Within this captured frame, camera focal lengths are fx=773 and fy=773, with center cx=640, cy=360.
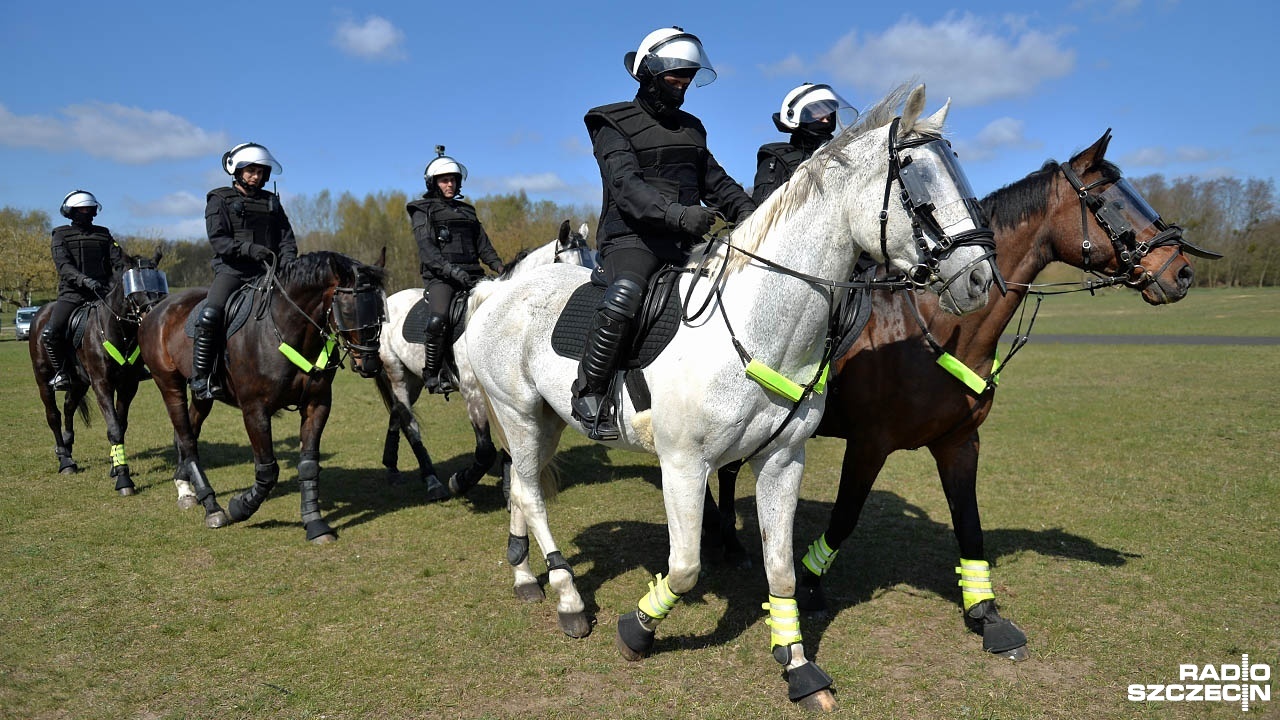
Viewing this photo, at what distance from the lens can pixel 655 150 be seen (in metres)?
4.51

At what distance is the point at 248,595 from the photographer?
19.6ft

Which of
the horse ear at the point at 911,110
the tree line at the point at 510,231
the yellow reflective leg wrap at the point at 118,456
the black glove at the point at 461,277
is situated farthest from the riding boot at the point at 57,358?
the tree line at the point at 510,231

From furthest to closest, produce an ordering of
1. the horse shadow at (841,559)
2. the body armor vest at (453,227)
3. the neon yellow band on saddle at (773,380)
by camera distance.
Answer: the body armor vest at (453,227), the horse shadow at (841,559), the neon yellow band on saddle at (773,380)

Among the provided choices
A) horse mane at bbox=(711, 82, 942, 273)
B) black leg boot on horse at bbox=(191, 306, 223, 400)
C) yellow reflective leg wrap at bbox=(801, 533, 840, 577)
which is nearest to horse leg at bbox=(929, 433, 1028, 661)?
yellow reflective leg wrap at bbox=(801, 533, 840, 577)

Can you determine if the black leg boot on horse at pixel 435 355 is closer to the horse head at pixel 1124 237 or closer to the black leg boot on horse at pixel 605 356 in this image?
the black leg boot on horse at pixel 605 356

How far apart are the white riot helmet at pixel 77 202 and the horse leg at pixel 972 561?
432 inches

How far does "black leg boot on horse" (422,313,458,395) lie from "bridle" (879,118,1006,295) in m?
5.91

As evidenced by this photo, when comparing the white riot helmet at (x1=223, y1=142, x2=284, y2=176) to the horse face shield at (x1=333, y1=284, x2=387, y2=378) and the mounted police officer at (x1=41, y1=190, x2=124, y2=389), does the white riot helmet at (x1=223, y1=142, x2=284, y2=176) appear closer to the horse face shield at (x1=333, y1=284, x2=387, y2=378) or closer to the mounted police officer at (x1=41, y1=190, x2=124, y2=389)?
the horse face shield at (x1=333, y1=284, x2=387, y2=378)

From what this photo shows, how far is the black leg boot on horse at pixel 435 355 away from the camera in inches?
338

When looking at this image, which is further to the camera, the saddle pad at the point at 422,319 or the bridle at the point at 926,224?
the saddle pad at the point at 422,319

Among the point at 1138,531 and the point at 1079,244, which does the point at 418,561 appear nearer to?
the point at 1079,244

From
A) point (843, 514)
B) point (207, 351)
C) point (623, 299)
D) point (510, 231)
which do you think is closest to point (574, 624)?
point (843, 514)

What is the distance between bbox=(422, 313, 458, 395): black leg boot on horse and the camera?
28.2 ft

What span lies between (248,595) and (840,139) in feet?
17.8
